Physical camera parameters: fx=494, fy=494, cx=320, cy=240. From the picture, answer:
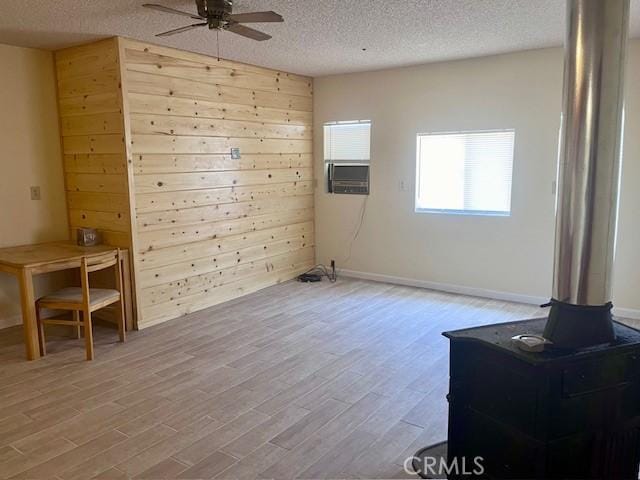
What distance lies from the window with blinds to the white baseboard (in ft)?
2.71

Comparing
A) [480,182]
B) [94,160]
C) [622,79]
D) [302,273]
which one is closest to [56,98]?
[94,160]

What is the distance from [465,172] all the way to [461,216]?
0.47 meters

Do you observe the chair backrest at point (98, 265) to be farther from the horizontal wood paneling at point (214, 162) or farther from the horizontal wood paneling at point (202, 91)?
the horizontal wood paneling at point (202, 91)

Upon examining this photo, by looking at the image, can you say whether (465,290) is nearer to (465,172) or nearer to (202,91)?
(465,172)

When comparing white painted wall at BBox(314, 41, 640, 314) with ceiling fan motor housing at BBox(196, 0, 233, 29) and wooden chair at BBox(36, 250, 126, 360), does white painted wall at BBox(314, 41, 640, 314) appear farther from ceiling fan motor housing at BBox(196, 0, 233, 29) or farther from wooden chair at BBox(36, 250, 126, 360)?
wooden chair at BBox(36, 250, 126, 360)

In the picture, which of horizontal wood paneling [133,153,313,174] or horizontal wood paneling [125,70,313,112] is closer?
horizontal wood paneling [125,70,313,112]

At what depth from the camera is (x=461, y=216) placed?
5.27m

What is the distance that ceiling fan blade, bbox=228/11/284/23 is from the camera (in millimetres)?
2949

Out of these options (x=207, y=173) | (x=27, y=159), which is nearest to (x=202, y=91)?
(x=207, y=173)

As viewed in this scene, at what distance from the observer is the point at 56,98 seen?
180 inches

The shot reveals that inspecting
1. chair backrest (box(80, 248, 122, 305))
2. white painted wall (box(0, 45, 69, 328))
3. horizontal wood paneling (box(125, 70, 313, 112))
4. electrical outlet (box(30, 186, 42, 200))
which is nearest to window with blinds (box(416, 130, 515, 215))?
horizontal wood paneling (box(125, 70, 313, 112))

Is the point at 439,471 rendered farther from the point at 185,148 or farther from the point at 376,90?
the point at 376,90

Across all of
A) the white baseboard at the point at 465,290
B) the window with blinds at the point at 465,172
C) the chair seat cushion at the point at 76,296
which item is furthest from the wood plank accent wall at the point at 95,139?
the window with blinds at the point at 465,172

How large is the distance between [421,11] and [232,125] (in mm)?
2340
